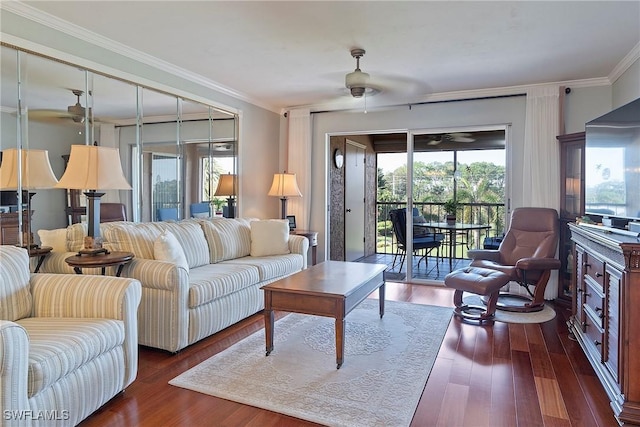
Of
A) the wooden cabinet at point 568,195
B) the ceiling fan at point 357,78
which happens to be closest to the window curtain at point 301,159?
the ceiling fan at point 357,78

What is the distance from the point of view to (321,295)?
265 centimetres

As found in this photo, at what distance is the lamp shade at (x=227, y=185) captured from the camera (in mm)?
4746

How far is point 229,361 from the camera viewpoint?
273 cm

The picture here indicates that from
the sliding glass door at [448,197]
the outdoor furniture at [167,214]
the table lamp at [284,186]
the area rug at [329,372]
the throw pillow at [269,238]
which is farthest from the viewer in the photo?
the sliding glass door at [448,197]

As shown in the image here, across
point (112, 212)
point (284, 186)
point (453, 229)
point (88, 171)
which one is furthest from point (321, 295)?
point (453, 229)

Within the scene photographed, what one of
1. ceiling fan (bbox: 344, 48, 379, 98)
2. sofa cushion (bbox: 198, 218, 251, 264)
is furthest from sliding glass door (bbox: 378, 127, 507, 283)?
sofa cushion (bbox: 198, 218, 251, 264)

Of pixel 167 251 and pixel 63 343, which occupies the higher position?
pixel 167 251

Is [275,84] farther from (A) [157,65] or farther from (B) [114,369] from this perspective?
(B) [114,369]

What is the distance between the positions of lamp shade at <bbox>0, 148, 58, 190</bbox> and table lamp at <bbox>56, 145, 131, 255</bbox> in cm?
37

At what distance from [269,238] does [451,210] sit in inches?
121

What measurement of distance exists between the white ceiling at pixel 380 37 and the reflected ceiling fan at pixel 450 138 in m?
1.76

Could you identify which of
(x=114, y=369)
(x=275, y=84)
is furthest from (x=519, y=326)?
(x=275, y=84)

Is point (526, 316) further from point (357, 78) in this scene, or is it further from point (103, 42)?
point (103, 42)

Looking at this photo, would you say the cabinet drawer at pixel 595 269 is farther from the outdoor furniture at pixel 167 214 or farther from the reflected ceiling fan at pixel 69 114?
the reflected ceiling fan at pixel 69 114
